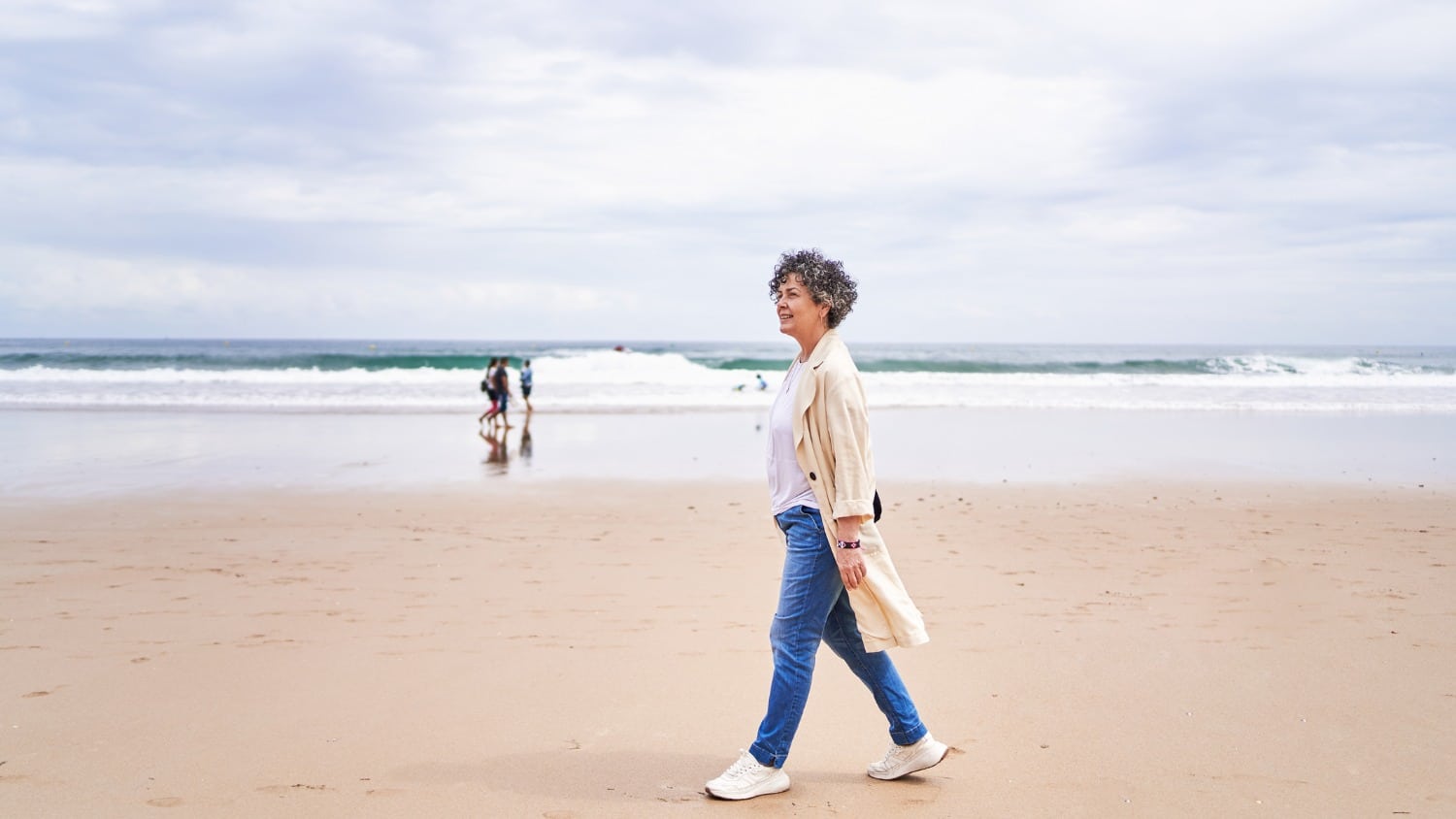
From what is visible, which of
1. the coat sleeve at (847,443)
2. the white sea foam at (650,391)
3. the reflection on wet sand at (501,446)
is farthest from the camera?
the white sea foam at (650,391)

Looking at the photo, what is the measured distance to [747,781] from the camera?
3.29 metres

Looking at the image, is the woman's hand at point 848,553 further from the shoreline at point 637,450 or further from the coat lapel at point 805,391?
the shoreline at point 637,450

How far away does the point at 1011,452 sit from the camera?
14.2m

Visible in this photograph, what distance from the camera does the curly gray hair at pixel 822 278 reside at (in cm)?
327

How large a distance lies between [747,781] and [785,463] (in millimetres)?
1116

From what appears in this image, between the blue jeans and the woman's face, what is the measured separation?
624 mm

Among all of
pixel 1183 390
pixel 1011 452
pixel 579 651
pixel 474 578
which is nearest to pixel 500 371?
pixel 1011 452

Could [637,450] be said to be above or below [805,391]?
below

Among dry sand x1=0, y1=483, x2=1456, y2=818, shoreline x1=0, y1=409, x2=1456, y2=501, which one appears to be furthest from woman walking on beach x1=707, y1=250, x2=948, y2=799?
shoreline x1=0, y1=409, x2=1456, y2=501

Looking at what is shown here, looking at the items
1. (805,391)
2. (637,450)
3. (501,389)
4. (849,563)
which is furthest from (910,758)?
(501,389)

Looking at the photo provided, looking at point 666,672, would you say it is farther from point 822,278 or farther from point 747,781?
point 822,278

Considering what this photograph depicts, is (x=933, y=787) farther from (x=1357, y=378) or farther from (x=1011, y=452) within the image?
(x=1357, y=378)

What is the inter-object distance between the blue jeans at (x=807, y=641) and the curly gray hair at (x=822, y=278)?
713mm

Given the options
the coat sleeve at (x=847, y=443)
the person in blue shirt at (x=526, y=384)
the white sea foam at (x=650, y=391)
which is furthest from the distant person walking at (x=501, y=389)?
the coat sleeve at (x=847, y=443)
